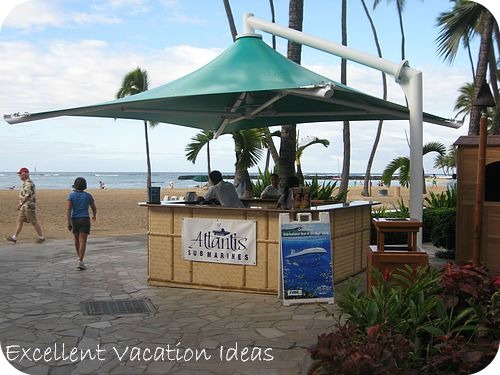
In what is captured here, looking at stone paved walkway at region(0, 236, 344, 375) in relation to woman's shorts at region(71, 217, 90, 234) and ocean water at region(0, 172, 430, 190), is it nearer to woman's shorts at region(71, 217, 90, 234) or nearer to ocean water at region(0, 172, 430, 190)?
woman's shorts at region(71, 217, 90, 234)

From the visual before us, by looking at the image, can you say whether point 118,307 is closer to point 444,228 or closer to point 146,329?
point 146,329

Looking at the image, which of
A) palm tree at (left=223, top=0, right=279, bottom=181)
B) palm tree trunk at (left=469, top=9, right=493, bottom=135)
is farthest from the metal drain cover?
palm tree trunk at (left=469, top=9, right=493, bottom=135)

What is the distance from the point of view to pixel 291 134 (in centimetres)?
1233

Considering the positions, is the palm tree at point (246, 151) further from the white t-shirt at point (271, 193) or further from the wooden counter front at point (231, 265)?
the wooden counter front at point (231, 265)

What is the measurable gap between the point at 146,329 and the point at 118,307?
1056 mm

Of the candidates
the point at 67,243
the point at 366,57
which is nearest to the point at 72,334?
the point at 366,57

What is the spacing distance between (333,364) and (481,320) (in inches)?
59.3

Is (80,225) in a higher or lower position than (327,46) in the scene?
lower

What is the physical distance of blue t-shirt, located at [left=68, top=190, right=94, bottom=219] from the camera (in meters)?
8.76

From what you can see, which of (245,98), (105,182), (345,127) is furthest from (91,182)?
(245,98)

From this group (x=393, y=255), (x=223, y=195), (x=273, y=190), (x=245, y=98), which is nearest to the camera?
(x=393, y=255)

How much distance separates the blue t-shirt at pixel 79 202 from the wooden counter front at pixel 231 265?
1642mm

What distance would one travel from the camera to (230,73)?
706 cm

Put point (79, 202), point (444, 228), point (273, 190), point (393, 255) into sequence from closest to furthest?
point (393, 255)
point (79, 202)
point (444, 228)
point (273, 190)
